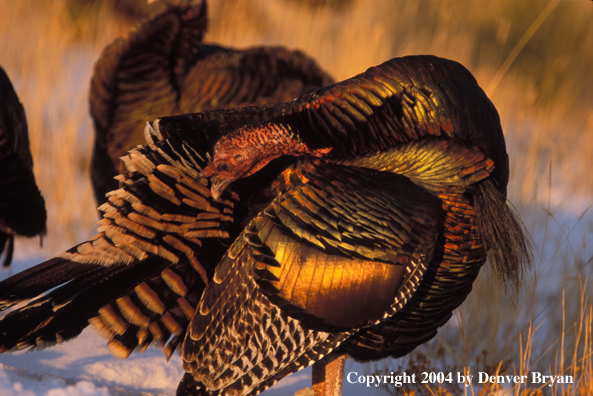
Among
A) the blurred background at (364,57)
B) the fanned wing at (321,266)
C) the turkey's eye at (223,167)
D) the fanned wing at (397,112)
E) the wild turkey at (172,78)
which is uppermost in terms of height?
the blurred background at (364,57)

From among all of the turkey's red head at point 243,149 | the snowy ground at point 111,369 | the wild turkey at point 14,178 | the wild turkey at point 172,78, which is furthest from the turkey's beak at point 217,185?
the wild turkey at point 14,178

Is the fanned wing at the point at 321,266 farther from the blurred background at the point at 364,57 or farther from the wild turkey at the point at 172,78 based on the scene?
the blurred background at the point at 364,57

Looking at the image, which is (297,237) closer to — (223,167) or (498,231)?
(223,167)

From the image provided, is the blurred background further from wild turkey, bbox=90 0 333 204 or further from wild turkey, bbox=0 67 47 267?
wild turkey, bbox=90 0 333 204

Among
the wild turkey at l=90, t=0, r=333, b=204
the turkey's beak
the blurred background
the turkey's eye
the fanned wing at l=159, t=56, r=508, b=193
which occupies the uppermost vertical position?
the blurred background

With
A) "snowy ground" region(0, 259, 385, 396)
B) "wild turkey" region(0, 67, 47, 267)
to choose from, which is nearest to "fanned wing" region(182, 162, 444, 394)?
"snowy ground" region(0, 259, 385, 396)

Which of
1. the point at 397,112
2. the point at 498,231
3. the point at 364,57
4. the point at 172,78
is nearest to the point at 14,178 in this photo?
the point at 172,78

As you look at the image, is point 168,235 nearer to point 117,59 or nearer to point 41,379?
point 41,379
